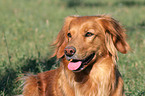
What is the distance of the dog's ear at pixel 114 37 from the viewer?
3165 mm

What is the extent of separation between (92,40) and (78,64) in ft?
1.28

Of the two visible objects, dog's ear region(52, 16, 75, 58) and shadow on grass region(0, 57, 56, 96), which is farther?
shadow on grass region(0, 57, 56, 96)

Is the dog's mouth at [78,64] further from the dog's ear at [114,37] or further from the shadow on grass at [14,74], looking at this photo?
the shadow on grass at [14,74]

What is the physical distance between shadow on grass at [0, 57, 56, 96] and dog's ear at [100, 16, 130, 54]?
1581 millimetres

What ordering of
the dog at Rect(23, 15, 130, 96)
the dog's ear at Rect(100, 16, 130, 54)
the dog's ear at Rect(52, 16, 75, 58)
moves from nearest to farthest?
1. the dog at Rect(23, 15, 130, 96)
2. the dog's ear at Rect(100, 16, 130, 54)
3. the dog's ear at Rect(52, 16, 75, 58)

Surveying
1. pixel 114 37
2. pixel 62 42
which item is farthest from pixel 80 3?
pixel 114 37

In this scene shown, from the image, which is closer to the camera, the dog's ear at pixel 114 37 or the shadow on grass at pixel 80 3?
the dog's ear at pixel 114 37

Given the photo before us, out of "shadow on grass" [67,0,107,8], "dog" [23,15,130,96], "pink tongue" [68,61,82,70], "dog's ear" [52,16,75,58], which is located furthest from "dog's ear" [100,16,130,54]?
"shadow on grass" [67,0,107,8]

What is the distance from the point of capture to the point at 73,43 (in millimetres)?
2986

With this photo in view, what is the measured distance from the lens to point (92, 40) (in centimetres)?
309

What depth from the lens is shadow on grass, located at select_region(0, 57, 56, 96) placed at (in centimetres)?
398

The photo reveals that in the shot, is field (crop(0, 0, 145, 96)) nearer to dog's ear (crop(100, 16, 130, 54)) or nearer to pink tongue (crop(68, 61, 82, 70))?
dog's ear (crop(100, 16, 130, 54))

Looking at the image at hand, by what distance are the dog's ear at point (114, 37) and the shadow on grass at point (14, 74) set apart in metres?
1.58

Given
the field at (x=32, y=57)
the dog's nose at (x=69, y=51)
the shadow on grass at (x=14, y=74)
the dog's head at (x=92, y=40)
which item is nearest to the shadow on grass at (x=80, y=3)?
the field at (x=32, y=57)
